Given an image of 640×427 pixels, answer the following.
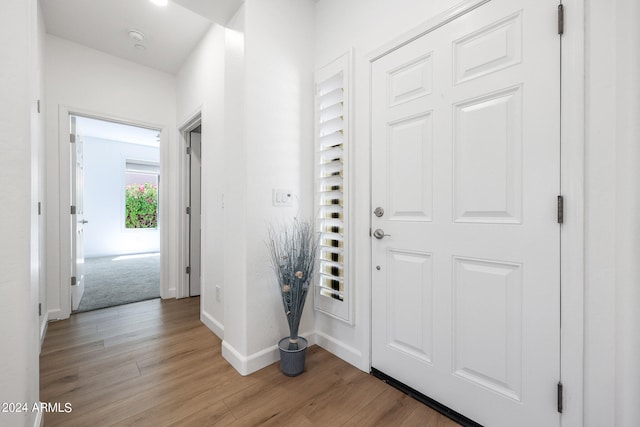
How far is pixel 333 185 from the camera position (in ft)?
6.53

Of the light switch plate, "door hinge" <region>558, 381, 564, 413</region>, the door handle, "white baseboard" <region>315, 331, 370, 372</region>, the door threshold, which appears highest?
the light switch plate

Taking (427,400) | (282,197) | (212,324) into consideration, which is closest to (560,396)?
(427,400)

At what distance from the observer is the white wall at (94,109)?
270cm

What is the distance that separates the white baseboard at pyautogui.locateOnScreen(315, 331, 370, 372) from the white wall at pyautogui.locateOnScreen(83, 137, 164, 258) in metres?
6.63

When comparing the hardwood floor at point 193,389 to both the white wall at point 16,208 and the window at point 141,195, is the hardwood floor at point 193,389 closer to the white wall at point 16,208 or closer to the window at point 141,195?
the white wall at point 16,208

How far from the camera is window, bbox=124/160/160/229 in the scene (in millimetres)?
6895

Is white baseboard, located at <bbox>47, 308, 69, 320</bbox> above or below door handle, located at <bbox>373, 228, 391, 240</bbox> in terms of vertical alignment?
below

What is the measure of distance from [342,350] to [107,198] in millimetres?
7082

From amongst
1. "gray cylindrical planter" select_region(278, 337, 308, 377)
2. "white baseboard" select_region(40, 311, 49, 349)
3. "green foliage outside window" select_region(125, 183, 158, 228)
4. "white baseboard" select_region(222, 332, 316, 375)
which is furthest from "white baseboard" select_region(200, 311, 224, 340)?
"green foliage outside window" select_region(125, 183, 158, 228)

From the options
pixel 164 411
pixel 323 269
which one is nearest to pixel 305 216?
pixel 323 269

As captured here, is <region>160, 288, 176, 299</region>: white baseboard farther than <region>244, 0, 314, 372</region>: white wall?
Yes

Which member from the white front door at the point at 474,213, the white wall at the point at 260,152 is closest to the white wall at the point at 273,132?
the white wall at the point at 260,152

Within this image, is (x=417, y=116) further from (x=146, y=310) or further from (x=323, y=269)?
(x=146, y=310)

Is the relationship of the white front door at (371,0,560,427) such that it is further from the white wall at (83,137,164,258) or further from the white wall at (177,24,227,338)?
the white wall at (83,137,164,258)
